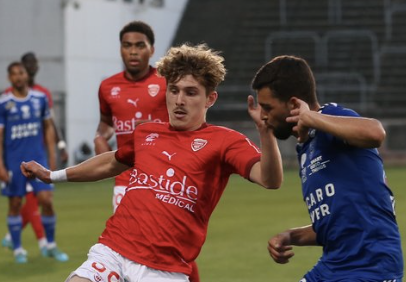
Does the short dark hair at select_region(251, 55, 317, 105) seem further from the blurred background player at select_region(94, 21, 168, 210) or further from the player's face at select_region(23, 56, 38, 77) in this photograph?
the player's face at select_region(23, 56, 38, 77)

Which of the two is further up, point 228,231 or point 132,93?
point 132,93

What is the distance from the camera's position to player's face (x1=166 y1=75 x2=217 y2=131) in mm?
6195

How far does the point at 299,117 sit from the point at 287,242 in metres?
0.97

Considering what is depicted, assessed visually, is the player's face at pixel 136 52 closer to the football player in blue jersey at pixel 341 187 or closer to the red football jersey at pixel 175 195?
the red football jersey at pixel 175 195

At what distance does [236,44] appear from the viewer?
109ft

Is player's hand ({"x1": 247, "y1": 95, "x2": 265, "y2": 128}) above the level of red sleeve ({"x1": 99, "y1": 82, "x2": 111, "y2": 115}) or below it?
above

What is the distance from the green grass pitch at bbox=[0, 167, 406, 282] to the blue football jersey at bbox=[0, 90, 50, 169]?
44.6 inches

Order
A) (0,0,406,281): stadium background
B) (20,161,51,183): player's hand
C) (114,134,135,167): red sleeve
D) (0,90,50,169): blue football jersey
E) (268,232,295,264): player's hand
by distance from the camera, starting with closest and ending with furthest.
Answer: (268,232,295,264): player's hand, (114,134,135,167): red sleeve, (20,161,51,183): player's hand, (0,90,50,169): blue football jersey, (0,0,406,281): stadium background

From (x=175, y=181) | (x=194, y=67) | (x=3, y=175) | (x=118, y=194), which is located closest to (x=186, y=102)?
(x=194, y=67)

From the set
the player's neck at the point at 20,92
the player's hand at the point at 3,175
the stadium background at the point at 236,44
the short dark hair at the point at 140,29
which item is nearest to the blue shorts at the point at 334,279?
the short dark hair at the point at 140,29

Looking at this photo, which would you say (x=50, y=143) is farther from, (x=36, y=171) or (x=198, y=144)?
(x=198, y=144)

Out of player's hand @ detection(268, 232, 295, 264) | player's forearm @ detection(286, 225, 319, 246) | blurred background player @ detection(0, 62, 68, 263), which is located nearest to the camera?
player's hand @ detection(268, 232, 295, 264)

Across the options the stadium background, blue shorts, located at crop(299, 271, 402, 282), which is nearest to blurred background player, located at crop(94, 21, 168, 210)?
blue shorts, located at crop(299, 271, 402, 282)

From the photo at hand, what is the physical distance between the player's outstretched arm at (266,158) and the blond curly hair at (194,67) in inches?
28.4
